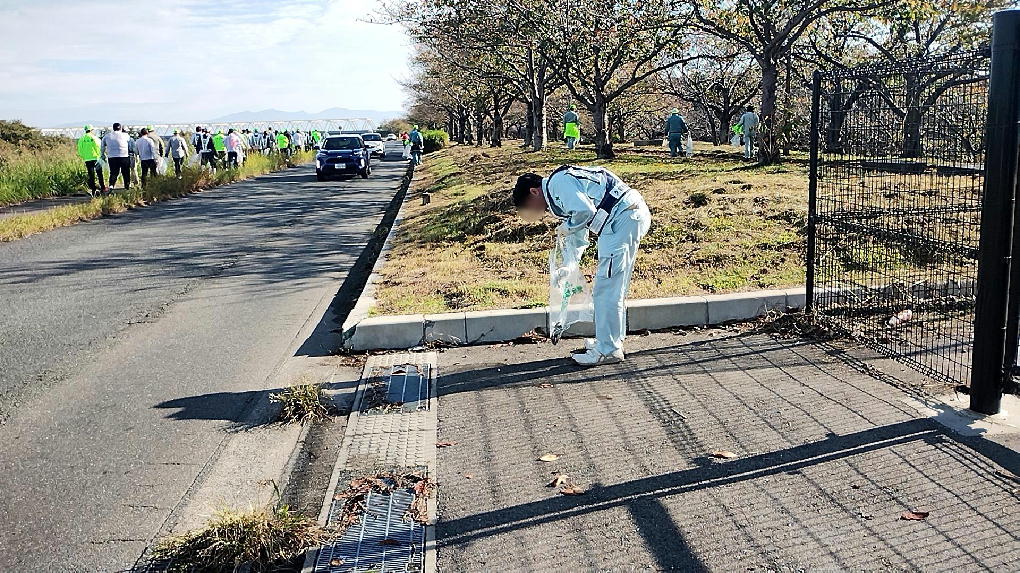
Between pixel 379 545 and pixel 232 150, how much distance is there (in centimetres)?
3022

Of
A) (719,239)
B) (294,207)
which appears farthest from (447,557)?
(294,207)

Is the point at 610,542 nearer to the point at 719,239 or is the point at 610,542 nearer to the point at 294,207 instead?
the point at 719,239

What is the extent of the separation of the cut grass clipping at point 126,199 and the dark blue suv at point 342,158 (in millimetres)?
3214

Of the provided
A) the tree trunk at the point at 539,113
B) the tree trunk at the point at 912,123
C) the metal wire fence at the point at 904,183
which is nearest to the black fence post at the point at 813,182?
the metal wire fence at the point at 904,183

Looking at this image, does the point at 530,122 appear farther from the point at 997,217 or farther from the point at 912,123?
the point at 997,217

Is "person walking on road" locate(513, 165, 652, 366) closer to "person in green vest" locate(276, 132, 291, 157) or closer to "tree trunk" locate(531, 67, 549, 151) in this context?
"tree trunk" locate(531, 67, 549, 151)

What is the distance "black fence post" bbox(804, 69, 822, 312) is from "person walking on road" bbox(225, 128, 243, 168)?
27780 mm

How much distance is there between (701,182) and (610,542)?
1109 centimetres

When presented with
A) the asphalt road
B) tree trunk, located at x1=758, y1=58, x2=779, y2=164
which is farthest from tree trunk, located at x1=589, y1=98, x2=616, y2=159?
the asphalt road

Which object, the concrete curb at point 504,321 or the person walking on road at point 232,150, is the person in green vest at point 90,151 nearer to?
the person walking on road at point 232,150

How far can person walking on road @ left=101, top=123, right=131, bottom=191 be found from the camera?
21.0m

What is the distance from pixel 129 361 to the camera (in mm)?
6727

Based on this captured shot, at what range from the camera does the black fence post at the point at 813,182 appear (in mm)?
6343

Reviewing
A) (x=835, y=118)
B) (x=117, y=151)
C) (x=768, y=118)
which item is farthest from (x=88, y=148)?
(x=835, y=118)
